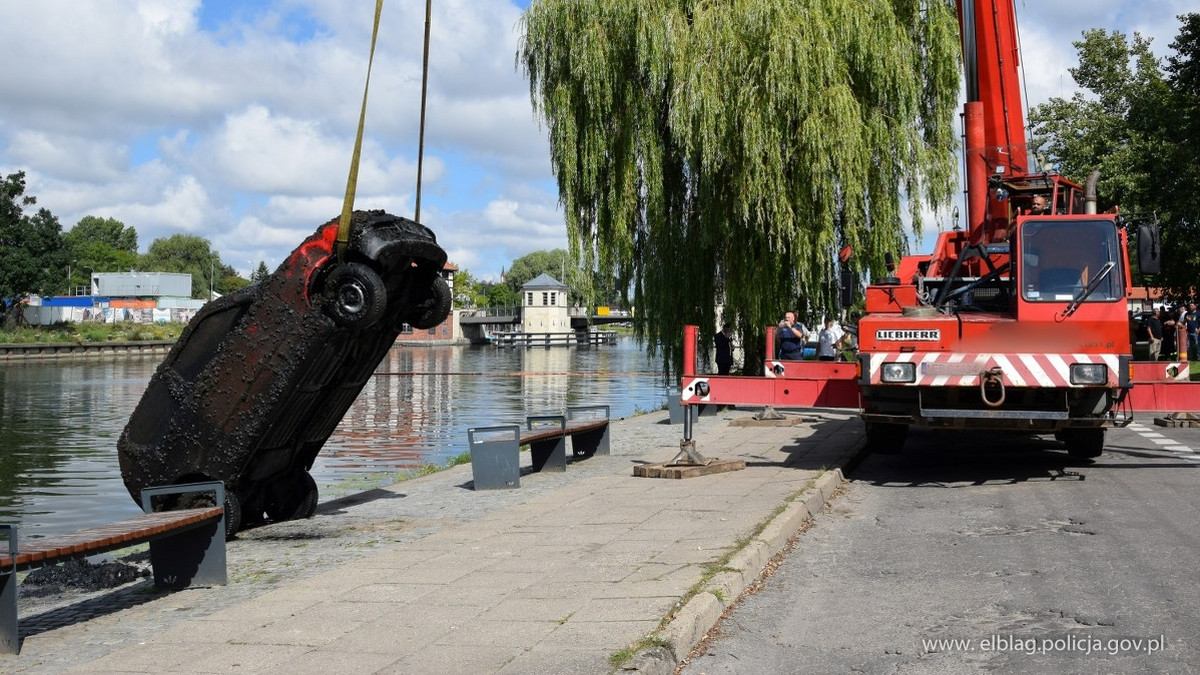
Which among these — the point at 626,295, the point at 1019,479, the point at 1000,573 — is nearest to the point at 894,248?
the point at 626,295

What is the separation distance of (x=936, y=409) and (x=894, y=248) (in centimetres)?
1033

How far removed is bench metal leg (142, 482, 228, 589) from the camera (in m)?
7.42

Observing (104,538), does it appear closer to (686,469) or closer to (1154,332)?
(686,469)

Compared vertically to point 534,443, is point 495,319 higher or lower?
higher

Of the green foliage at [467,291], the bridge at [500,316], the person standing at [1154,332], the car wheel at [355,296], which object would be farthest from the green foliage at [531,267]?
the car wheel at [355,296]

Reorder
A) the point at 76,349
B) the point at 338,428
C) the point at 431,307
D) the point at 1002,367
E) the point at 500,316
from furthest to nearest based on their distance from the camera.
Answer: the point at 500,316 < the point at 76,349 < the point at 338,428 < the point at 1002,367 < the point at 431,307

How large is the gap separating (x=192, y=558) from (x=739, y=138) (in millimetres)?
15461

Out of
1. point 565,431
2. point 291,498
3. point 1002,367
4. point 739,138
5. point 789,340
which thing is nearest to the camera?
point 291,498

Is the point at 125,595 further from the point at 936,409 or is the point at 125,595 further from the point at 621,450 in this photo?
the point at 621,450

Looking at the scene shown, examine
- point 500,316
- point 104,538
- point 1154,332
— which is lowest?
point 104,538

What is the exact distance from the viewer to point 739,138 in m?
21.3

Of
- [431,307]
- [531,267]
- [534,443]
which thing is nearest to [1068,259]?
[534,443]

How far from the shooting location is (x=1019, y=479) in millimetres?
12352

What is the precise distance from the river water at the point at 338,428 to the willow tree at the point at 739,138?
3231 millimetres
